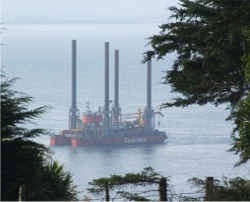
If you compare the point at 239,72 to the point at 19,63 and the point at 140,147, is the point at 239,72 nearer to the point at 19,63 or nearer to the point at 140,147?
the point at 140,147

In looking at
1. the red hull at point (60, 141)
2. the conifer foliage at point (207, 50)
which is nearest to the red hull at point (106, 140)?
the red hull at point (60, 141)

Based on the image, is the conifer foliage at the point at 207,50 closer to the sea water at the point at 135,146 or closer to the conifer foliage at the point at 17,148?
the conifer foliage at the point at 17,148

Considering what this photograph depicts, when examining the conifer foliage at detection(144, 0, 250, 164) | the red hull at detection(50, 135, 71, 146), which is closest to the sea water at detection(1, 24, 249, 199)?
the red hull at detection(50, 135, 71, 146)

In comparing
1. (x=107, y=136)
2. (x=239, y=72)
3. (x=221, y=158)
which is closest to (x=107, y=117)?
(x=107, y=136)

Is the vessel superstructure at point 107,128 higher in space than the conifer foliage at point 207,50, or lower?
higher

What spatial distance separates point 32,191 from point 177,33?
5144mm

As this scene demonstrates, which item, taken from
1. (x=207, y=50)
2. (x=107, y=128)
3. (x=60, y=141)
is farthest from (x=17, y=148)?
(x=107, y=128)

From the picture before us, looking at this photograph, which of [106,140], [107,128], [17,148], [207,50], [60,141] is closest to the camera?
[17,148]

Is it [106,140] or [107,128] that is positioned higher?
[107,128]

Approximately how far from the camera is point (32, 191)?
468 inches

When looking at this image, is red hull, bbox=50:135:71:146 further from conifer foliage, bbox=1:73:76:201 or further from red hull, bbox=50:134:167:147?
conifer foliage, bbox=1:73:76:201

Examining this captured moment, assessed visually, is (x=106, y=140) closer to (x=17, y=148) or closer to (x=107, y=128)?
(x=107, y=128)

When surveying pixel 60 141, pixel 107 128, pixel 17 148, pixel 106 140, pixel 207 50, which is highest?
pixel 107 128

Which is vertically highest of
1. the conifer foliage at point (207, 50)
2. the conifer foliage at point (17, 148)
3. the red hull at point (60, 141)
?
the red hull at point (60, 141)
